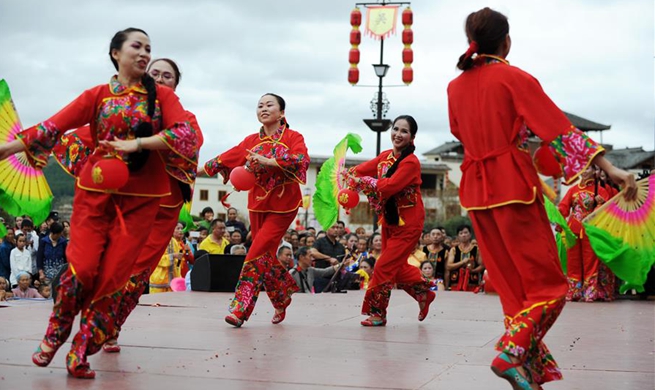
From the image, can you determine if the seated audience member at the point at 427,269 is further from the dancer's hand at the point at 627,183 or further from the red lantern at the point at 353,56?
the red lantern at the point at 353,56

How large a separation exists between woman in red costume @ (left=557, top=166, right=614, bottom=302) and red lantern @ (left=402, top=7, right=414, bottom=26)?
15.5m

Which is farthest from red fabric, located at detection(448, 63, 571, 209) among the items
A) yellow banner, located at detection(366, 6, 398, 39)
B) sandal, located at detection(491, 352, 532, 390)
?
yellow banner, located at detection(366, 6, 398, 39)

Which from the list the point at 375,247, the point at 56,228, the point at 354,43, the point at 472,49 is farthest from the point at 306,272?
the point at 354,43

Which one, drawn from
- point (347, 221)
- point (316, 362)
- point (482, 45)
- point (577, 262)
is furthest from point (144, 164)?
point (347, 221)

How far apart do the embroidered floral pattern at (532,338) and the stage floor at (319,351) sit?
1.57 ft

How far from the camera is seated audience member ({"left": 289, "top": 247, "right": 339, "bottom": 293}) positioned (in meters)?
12.1

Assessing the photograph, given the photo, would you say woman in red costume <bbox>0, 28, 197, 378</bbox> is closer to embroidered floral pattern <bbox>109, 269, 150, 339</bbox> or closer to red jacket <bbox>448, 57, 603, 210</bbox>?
embroidered floral pattern <bbox>109, 269, 150, 339</bbox>

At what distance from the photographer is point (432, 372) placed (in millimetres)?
4965

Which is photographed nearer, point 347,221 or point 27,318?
point 27,318

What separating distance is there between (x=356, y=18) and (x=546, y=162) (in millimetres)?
23028

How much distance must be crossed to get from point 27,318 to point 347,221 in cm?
4746

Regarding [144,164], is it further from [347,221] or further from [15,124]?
[347,221]

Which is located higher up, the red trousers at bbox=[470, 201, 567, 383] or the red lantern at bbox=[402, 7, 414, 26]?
the red lantern at bbox=[402, 7, 414, 26]

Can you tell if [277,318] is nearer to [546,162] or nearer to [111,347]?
[111,347]
